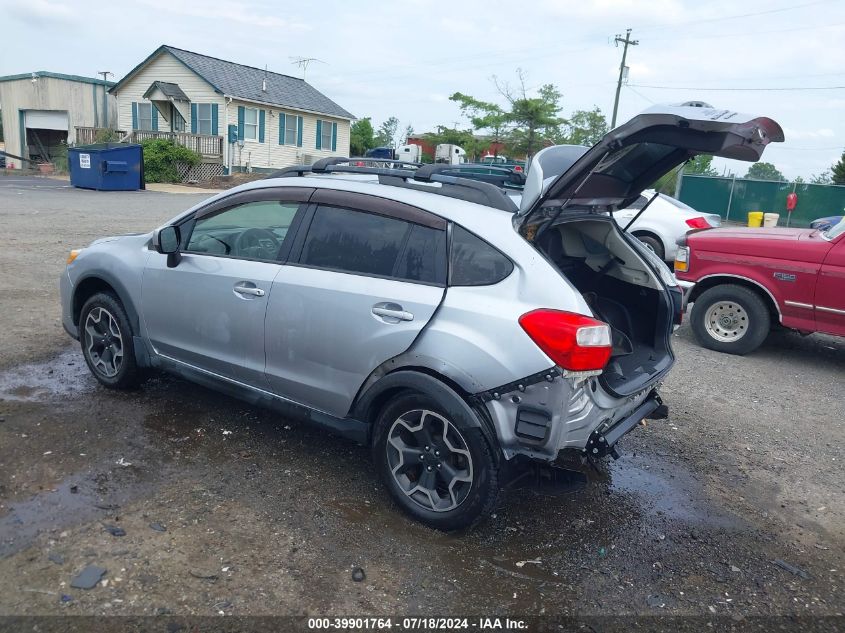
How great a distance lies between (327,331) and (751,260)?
17.2 feet

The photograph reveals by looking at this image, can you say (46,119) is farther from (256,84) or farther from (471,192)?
(471,192)

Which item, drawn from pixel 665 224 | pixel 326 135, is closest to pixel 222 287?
pixel 665 224

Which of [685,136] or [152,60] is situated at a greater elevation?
[152,60]

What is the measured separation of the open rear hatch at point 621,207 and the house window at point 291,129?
3355 centimetres

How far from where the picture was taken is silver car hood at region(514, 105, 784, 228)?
10.1 feet

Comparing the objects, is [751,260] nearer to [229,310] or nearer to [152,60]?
[229,310]

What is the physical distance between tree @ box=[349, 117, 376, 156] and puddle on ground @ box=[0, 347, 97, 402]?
4137cm

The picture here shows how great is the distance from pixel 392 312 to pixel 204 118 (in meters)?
32.2

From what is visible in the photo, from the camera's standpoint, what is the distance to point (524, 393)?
309 centimetres

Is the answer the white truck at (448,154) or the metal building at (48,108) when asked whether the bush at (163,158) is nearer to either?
the metal building at (48,108)

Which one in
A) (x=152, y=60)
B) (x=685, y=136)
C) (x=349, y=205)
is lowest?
(x=349, y=205)

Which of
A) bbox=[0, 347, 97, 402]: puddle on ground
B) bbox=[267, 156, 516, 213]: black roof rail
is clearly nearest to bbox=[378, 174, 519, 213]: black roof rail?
bbox=[267, 156, 516, 213]: black roof rail

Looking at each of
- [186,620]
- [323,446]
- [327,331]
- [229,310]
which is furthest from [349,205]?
[186,620]

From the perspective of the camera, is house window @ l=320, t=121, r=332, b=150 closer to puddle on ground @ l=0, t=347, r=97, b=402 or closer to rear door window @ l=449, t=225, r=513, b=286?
puddle on ground @ l=0, t=347, r=97, b=402
